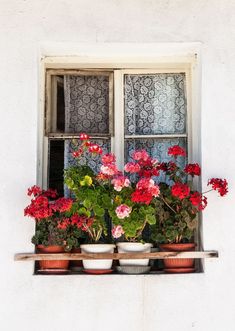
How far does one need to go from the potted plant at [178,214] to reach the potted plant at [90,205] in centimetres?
34

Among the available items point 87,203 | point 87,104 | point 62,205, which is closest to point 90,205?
point 87,203

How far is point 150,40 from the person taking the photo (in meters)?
5.06

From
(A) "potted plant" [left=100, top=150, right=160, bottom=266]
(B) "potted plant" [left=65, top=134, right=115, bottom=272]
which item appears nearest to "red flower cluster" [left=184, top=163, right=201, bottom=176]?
(A) "potted plant" [left=100, top=150, right=160, bottom=266]

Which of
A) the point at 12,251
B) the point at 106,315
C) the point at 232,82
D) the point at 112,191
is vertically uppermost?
the point at 232,82

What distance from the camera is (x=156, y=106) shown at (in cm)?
536

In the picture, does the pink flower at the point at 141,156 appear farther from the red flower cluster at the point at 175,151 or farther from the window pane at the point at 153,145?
the window pane at the point at 153,145

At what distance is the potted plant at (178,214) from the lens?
4.75 m

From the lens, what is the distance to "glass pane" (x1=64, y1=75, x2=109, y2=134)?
5355mm

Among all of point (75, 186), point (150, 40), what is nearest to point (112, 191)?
point (75, 186)

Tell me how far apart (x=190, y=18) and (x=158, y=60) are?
41 centimetres

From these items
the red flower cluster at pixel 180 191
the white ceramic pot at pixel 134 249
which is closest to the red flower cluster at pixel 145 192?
the red flower cluster at pixel 180 191

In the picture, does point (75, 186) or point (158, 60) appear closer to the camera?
point (75, 186)

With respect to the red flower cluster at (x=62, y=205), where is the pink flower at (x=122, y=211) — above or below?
below

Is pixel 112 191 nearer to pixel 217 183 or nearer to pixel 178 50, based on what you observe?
pixel 217 183
